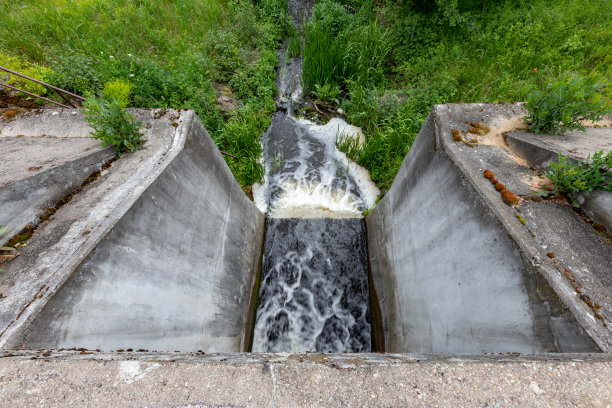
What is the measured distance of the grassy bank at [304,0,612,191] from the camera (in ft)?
17.6

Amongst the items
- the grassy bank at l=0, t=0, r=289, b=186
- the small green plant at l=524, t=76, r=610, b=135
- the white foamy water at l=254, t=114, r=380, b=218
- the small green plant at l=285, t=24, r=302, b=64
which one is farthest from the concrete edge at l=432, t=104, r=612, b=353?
the small green plant at l=285, t=24, r=302, b=64

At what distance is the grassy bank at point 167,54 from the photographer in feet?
16.6

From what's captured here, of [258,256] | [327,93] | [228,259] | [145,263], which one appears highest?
[327,93]

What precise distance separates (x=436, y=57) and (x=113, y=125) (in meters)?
6.54

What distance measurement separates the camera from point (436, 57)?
605cm

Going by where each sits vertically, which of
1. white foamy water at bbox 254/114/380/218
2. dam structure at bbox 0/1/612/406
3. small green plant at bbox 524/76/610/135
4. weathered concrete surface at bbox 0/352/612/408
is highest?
white foamy water at bbox 254/114/380/218

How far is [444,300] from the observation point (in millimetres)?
2711

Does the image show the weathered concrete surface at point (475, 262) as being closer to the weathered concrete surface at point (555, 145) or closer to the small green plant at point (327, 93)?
the weathered concrete surface at point (555, 145)

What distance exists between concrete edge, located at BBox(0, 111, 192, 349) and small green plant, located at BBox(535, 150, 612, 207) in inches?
140

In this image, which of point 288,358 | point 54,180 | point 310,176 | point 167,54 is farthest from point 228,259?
point 167,54

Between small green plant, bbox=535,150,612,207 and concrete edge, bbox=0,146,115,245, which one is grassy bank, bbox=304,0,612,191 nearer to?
small green plant, bbox=535,150,612,207

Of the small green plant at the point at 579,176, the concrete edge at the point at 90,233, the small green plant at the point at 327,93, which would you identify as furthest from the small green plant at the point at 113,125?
the small green plant at the point at 327,93

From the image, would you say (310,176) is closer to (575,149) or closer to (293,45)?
(293,45)

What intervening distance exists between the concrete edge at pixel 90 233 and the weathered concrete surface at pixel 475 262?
9.50ft
